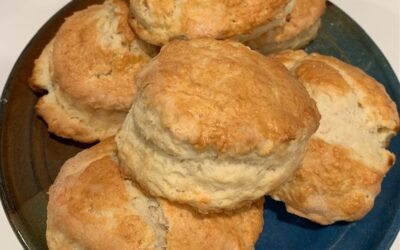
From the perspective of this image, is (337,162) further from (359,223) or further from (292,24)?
(292,24)

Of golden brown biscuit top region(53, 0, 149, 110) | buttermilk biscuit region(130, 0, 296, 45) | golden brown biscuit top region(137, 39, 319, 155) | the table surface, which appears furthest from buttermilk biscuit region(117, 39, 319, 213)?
the table surface

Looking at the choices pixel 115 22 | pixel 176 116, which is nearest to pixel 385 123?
pixel 176 116

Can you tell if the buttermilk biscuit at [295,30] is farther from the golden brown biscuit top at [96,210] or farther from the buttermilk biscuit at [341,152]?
the golden brown biscuit top at [96,210]

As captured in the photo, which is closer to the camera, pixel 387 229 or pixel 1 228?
pixel 387 229

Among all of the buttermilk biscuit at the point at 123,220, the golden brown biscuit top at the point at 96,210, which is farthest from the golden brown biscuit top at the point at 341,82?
the golden brown biscuit top at the point at 96,210

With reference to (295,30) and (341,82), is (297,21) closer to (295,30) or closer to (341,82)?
(295,30)

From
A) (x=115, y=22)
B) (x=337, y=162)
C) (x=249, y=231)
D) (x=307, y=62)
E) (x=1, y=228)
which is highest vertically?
(x=115, y=22)
